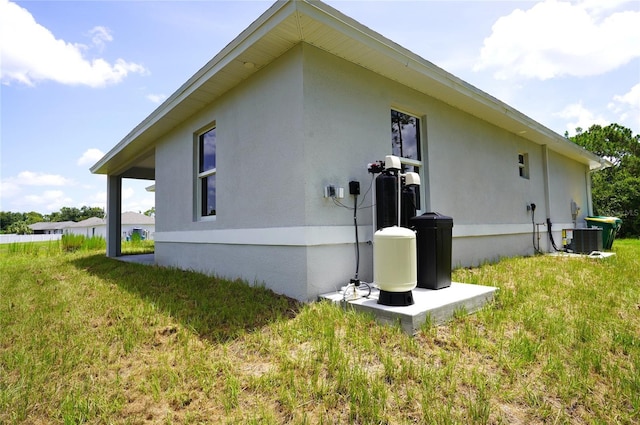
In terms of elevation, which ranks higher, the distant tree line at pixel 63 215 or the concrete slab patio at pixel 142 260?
the distant tree line at pixel 63 215

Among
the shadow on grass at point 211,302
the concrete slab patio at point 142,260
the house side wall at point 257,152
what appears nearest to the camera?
the shadow on grass at point 211,302

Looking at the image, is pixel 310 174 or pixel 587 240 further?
pixel 587 240

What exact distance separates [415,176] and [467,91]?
2619 millimetres

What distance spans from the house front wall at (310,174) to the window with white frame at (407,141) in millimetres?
122

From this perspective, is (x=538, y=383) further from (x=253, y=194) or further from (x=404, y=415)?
(x=253, y=194)

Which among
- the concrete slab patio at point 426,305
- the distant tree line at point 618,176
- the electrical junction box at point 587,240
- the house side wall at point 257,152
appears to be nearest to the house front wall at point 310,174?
the house side wall at point 257,152

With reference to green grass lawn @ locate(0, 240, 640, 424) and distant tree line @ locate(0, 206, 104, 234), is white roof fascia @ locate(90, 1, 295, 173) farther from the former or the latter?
distant tree line @ locate(0, 206, 104, 234)

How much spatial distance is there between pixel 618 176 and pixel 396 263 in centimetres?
2310

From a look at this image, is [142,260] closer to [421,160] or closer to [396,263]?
[421,160]

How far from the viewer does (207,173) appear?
19.6 feet

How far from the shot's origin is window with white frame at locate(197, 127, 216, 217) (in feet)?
19.4

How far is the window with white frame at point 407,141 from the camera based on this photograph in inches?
202

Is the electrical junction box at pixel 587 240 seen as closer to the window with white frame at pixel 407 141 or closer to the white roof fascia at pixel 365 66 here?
the white roof fascia at pixel 365 66

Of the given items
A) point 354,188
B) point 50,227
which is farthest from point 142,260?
point 50,227
